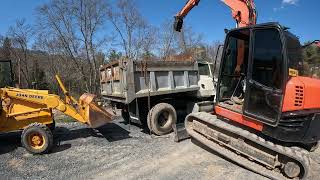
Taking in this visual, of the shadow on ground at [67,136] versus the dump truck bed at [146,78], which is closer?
the shadow on ground at [67,136]

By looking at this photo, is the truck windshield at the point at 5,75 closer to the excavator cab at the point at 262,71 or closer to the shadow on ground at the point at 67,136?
the shadow on ground at the point at 67,136

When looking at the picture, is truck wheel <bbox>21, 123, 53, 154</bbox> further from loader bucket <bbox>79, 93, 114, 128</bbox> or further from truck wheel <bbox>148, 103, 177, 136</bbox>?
truck wheel <bbox>148, 103, 177, 136</bbox>

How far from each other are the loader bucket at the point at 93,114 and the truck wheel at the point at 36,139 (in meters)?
0.95

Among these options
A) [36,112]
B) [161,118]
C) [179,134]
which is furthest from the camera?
[161,118]

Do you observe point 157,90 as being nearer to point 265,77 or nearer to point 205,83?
point 205,83

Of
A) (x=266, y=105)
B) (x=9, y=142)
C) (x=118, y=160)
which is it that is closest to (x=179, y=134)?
(x=118, y=160)

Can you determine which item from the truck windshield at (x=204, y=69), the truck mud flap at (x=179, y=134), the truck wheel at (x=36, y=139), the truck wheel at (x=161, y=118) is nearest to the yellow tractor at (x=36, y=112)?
the truck wheel at (x=36, y=139)

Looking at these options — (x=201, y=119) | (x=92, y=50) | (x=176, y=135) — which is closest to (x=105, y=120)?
(x=176, y=135)

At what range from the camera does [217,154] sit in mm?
6676

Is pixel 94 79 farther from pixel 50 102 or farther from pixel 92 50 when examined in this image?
pixel 50 102

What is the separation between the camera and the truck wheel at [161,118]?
8.41m

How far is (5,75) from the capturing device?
8469 millimetres

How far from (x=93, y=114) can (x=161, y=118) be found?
6.62 ft

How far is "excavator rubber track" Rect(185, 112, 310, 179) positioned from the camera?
5.16 metres
